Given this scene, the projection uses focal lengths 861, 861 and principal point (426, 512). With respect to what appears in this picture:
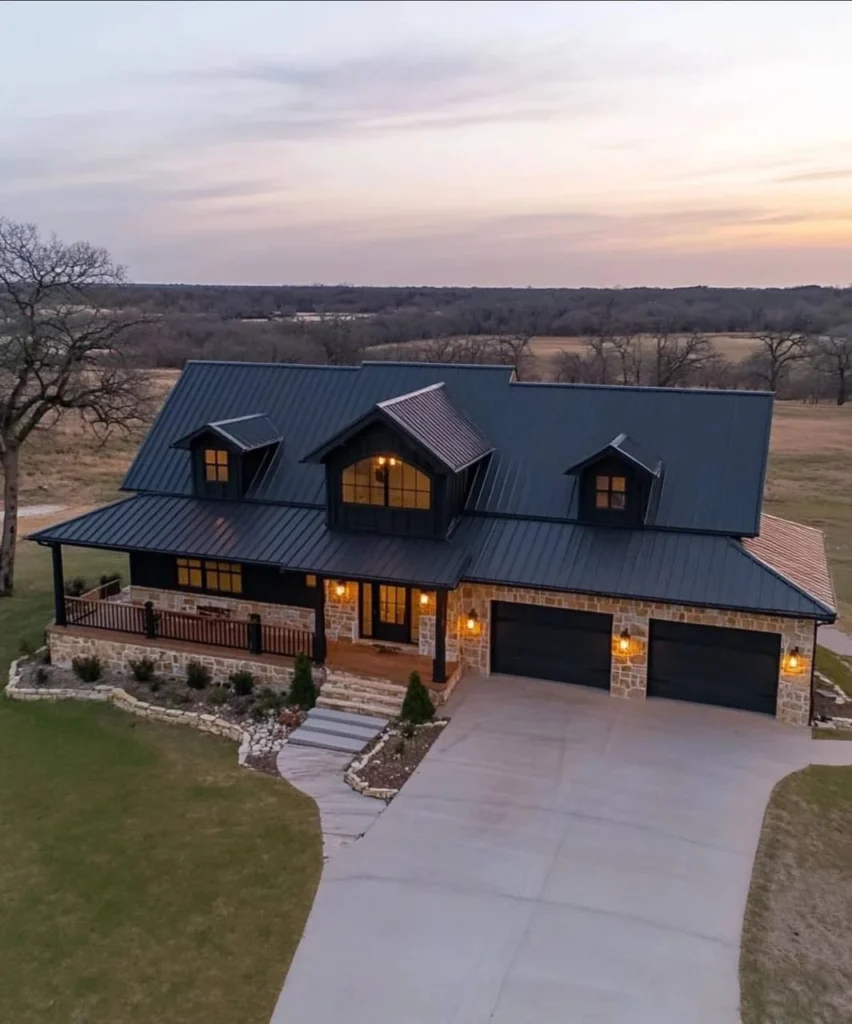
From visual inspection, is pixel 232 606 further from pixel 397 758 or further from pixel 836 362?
pixel 836 362

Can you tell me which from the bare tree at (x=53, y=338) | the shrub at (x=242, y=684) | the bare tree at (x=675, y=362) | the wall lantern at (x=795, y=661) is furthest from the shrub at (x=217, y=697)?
the bare tree at (x=675, y=362)

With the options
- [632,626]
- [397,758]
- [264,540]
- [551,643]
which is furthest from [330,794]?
[632,626]

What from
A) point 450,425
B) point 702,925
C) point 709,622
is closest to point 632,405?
point 450,425

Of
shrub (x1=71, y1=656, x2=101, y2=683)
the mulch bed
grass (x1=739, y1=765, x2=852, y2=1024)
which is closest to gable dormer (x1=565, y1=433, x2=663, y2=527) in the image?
the mulch bed

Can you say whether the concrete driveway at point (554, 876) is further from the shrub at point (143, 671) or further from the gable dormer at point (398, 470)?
the shrub at point (143, 671)

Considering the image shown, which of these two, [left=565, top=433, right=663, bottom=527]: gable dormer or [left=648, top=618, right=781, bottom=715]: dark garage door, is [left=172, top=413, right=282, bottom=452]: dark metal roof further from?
[left=648, top=618, right=781, bottom=715]: dark garage door
